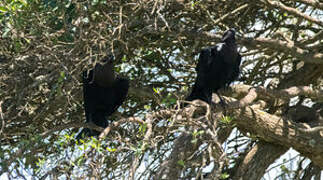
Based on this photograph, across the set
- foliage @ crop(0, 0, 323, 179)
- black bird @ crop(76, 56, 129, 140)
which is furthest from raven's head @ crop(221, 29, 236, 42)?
black bird @ crop(76, 56, 129, 140)

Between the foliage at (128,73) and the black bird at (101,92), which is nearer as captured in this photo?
the foliage at (128,73)

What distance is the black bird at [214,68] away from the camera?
205 inches

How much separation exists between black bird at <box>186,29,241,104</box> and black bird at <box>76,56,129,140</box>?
79 cm

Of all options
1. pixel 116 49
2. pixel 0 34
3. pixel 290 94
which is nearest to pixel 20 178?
pixel 0 34

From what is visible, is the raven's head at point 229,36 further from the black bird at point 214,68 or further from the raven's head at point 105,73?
the raven's head at point 105,73

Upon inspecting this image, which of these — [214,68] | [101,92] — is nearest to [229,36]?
[214,68]

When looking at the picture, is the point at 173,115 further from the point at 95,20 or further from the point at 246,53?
the point at 246,53

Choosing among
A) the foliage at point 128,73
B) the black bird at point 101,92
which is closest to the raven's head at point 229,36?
the foliage at point 128,73

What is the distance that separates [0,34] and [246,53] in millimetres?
2666

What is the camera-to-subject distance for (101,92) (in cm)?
574

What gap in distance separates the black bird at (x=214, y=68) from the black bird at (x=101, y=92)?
0.79 m

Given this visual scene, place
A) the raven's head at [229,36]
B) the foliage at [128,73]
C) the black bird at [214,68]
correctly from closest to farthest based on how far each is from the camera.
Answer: the foliage at [128,73]
the raven's head at [229,36]
the black bird at [214,68]

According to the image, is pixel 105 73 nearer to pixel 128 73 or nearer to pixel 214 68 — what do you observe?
pixel 128 73

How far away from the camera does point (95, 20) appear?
4.43 meters
